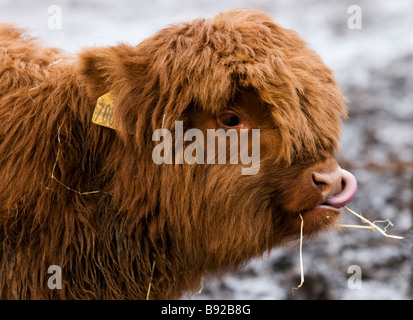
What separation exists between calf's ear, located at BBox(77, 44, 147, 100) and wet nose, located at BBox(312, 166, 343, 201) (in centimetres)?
105

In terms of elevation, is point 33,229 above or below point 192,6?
below

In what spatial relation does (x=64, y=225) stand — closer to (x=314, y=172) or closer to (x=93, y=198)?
(x=93, y=198)

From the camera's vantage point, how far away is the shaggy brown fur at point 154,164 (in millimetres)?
2852

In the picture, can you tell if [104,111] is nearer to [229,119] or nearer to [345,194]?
[229,119]

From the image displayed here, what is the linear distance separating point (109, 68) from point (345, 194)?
137 cm

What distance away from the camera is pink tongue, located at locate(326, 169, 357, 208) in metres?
2.89

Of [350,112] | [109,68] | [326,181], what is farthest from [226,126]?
[350,112]

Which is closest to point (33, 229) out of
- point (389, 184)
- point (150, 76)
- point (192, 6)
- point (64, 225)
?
point (64, 225)

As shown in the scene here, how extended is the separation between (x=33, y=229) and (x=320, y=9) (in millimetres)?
7631

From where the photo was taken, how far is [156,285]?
3.25m

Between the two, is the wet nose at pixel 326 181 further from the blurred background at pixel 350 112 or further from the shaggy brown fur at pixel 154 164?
the blurred background at pixel 350 112

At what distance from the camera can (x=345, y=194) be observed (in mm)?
2910

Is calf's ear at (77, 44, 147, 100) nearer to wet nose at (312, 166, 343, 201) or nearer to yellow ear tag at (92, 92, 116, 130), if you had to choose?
yellow ear tag at (92, 92, 116, 130)

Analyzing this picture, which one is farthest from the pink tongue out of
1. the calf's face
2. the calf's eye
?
the calf's eye
